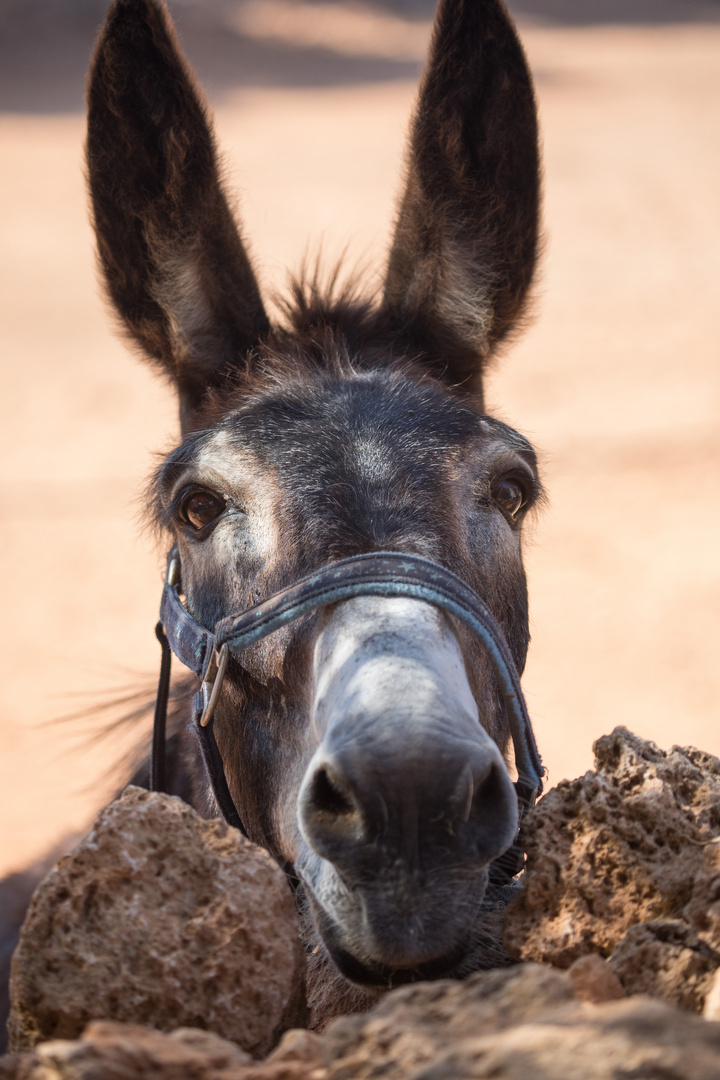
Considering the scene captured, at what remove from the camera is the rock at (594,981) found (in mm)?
1114

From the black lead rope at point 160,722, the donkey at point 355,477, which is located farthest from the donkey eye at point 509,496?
the black lead rope at point 160,722

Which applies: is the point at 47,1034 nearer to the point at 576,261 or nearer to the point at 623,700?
the point at 623,700

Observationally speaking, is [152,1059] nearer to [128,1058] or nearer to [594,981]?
[128,1058]

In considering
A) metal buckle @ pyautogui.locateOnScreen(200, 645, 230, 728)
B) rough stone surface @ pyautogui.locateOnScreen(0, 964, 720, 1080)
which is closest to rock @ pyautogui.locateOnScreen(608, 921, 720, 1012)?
rough stone surface @ pyautogui.locateOnScreen(0, 964, 720, 1080)

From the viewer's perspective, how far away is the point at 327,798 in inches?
58.8

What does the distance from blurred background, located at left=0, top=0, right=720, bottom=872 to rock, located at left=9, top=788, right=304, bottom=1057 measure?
147 centimetres

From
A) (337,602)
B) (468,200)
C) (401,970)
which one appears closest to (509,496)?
(337,602)

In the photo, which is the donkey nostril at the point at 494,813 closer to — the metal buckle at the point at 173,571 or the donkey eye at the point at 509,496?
the donkey eye at the point at 509,496

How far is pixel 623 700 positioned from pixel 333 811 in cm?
663

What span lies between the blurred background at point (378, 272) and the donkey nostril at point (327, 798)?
4.69ft

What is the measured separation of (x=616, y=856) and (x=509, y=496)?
42.7 inches

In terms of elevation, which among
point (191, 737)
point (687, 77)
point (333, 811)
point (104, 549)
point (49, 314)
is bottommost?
point (333, 811)


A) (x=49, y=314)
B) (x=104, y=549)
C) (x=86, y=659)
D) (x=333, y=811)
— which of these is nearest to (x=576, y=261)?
(x=49, y=314)

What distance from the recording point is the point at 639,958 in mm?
1264
